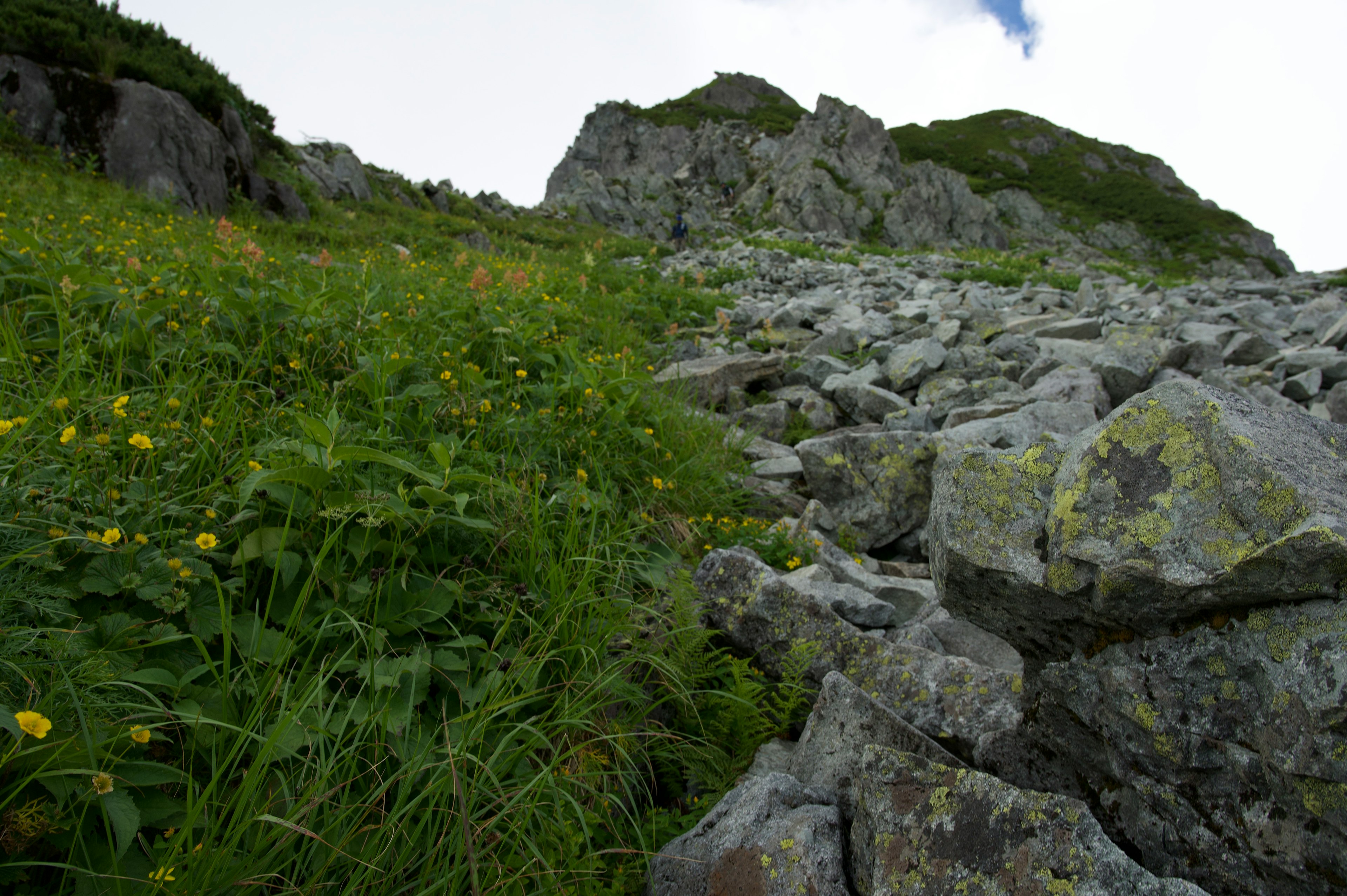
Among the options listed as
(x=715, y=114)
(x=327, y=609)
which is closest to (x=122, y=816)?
(x=327, y=609)

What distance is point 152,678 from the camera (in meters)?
1.89

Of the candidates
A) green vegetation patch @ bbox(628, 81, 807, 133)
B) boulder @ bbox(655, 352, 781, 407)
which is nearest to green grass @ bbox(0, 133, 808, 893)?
boulder @ bbox(655, 352, 781, 407)

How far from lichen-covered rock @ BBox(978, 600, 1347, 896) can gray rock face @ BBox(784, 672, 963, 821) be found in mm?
493

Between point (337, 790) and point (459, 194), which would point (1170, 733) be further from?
point (459, 194)

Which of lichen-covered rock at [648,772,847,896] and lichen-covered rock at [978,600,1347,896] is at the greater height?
lichen-covered rock at [978,600,1347,896]

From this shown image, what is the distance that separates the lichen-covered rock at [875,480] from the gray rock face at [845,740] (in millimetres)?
2554

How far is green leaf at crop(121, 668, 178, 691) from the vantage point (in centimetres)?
186

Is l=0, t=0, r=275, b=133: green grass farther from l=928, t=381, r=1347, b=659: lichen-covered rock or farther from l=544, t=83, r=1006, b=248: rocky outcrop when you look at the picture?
l=544, t=83, r=1006, b=248: rocky outcrop

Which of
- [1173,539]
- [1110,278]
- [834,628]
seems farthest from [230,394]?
[1110,278]

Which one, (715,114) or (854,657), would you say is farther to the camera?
(715,114)

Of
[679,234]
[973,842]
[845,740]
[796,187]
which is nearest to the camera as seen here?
[973,842]

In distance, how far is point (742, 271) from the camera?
54.3ft

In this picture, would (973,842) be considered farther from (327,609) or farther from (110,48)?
(110,48)

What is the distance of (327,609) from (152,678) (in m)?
0.57
